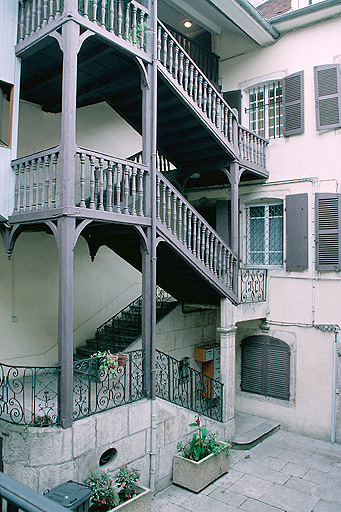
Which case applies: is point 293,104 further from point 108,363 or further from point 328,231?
point 108,363

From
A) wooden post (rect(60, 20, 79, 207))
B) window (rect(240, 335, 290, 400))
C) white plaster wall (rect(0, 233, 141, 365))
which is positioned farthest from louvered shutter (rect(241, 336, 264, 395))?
wooden post (rect(60, 20, 79, 207))

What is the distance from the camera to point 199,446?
297 inches

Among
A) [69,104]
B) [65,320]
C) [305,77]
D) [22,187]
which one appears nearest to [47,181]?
[22,187]

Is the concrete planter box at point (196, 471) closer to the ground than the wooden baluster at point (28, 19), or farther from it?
closer to the ground

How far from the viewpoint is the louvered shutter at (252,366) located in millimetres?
10879

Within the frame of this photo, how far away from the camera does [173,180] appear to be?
35.6ft

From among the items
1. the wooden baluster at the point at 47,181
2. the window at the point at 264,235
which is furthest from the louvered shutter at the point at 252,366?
the wooden baluster at the point at 47,181

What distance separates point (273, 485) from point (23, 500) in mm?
7170

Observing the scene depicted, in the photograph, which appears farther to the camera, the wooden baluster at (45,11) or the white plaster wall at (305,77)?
the white plaster wall at (305,77)

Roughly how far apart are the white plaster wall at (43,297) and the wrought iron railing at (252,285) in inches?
137

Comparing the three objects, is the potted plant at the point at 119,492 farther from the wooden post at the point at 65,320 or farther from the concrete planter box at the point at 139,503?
the wooden post at the point at 65,320

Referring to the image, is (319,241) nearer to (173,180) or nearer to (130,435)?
(173,180)

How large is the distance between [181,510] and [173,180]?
725cm

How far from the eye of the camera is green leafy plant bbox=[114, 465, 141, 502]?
6.12 m
